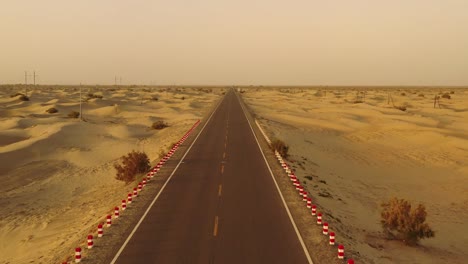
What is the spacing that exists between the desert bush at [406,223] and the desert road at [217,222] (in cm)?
563

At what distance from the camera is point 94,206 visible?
1122 inches

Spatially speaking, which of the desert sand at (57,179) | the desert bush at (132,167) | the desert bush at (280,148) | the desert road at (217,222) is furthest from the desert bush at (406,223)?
the desert bush at (132,167)

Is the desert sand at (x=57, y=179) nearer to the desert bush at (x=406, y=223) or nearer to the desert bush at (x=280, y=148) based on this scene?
the desert bush at (x=280, y=148)

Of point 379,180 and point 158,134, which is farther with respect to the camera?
point 158,134

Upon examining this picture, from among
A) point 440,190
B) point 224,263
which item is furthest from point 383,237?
point 440,190

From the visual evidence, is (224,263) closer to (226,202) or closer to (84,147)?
(226,202)

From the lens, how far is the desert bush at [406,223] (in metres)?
21.4

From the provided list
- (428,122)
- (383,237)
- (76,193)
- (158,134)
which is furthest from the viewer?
(428,122)

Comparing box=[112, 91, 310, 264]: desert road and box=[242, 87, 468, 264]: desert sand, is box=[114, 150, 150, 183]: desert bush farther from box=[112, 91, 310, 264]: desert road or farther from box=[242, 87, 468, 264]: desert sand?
box=[242, 87, 468, 264]: desert sand

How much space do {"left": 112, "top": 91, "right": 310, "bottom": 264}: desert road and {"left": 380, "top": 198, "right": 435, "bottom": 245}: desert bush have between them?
5.63 meters

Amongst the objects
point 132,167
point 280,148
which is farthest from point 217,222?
point 280,148

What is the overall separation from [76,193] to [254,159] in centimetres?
1490

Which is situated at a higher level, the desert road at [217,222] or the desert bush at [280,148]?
the desert bush at [280,148]

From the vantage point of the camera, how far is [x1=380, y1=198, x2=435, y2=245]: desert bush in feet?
70.2
